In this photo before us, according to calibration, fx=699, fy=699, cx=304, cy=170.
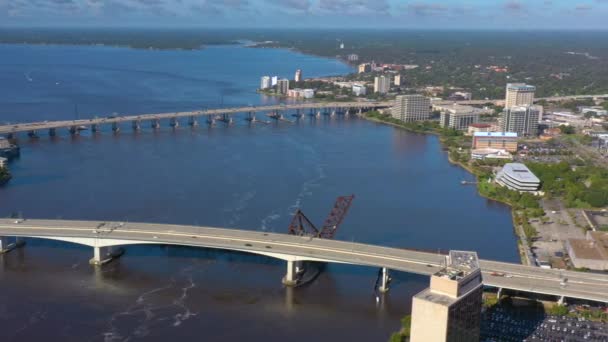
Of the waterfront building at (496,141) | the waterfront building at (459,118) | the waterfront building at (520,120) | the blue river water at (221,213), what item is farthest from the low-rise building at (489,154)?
the waterfront building at (459,118)

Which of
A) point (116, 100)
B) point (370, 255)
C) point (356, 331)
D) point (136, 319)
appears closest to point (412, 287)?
point (370, 255)

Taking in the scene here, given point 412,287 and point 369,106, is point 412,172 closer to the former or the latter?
point 412,287

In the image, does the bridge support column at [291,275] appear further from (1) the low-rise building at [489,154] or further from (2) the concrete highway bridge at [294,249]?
(1) the low-rise building at [489,154]

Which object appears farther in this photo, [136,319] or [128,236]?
[128,236]

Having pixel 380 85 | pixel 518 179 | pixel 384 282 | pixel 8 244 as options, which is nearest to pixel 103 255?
pixel 8 244

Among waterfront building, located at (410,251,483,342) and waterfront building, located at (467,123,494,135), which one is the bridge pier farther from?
waterfront building, located at (467,123,494,135)

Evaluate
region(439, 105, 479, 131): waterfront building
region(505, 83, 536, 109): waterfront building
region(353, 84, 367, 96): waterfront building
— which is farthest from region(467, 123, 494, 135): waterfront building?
region(353, 84, 367, 96): waterfront building
